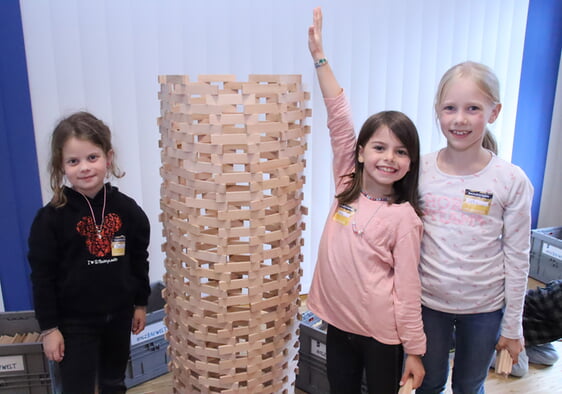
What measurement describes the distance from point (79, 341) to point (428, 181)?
1.14 m

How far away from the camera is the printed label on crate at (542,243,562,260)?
9.28ft

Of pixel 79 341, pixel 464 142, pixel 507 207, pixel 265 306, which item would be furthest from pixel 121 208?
pixel 507 207

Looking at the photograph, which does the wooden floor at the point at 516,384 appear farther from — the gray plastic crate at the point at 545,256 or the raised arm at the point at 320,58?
the raised arm at the point at 320,58

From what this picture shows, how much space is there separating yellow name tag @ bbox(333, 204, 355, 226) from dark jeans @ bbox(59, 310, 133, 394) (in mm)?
741

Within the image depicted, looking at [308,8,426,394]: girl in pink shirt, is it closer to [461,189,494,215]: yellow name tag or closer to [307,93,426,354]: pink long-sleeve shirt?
[307,93,426,354]: pink long-sleeve shirt

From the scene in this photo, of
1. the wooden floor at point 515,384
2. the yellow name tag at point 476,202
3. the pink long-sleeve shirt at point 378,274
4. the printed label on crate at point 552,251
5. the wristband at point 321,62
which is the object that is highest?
the wristband at point 321,62

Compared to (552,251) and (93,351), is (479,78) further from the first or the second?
(552,251)

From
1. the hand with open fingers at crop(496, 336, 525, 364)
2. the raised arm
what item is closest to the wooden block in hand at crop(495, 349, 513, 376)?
the hand with open fingers at crop(496, 336, 525, 364)

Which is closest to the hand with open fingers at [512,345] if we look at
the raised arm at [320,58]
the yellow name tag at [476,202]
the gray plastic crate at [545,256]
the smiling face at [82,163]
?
the yellow name tag at [476,202]

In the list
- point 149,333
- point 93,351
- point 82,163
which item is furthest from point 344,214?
point 149,333

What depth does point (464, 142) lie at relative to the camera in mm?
1263

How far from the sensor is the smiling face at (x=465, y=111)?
49.1 inches

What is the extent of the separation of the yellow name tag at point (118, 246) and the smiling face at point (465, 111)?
3.28 ft

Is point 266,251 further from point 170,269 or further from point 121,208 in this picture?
point 121,208
